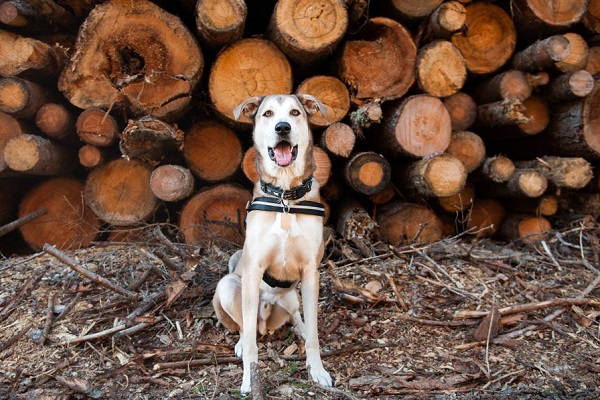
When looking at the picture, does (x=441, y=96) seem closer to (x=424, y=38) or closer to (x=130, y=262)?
(x=424, y=38)

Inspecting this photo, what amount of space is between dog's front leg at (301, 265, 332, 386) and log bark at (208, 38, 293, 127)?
1.87 metres

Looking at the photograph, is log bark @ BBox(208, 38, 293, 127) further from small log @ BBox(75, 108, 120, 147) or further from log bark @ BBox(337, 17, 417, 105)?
small log @ BBox(75, 108, 120, 147)

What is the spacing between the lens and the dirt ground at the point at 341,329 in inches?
97.3

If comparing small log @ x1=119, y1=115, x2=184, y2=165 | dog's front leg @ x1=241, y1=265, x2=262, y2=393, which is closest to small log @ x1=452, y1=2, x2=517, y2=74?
small log @ x1=119, y1=115, x2=184, y2=165

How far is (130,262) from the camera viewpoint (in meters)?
3.93

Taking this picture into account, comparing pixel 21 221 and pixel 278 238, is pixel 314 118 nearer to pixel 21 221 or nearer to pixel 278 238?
pixel 278 238

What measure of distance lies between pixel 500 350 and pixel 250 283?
170cm

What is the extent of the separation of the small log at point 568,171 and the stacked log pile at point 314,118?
15 mm

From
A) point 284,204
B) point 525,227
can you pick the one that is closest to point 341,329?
point 284,204

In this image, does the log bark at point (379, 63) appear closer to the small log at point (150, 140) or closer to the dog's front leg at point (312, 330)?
the small log at point (150, 140)

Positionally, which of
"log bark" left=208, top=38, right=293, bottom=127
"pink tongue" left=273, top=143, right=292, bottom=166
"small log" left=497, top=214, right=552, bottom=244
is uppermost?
"log bark" left=208, top=38, right=293, bottom=127

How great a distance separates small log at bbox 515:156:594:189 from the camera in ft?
14.7

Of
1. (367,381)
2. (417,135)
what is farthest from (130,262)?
(417,135)

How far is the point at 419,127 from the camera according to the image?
4297 millimetres
